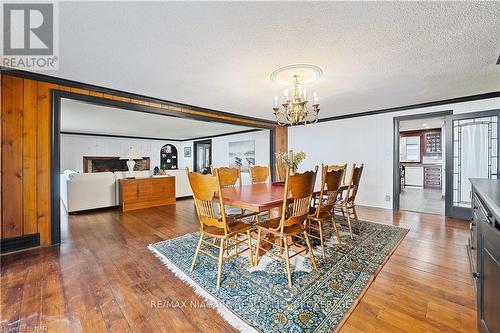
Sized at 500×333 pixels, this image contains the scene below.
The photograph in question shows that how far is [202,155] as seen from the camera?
404 inches

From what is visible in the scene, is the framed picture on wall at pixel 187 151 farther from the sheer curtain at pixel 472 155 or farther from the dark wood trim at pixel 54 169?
the sheer curtain at pixel 472 155

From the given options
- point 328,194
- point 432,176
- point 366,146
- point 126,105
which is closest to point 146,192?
point 126,105

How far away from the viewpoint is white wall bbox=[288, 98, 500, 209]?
4.63 metres

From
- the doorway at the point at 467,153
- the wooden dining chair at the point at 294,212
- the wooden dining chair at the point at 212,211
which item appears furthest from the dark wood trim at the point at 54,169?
the doorway at the point at 467,153

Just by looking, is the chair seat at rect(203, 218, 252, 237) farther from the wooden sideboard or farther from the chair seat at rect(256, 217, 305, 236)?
the wooden sideboard

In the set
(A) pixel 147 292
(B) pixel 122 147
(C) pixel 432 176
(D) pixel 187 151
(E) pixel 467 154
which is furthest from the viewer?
(D) pixel 187 151

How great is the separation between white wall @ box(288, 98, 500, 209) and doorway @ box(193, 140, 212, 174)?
5.42 meters

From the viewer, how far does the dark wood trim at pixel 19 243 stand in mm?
2457

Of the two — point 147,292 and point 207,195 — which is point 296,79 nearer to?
point 207,195

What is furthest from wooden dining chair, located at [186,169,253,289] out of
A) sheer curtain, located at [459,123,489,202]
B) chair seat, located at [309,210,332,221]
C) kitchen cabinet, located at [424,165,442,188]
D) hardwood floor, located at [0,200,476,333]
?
kitchen cabinet, located at [424,165,442,188]

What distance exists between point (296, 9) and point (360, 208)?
4.37m

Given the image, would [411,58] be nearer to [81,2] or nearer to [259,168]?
[259,168]

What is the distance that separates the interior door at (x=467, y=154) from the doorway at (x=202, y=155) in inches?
319

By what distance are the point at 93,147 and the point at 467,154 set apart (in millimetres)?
11155
